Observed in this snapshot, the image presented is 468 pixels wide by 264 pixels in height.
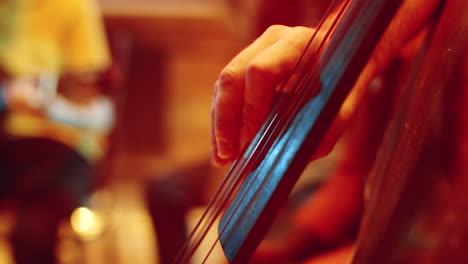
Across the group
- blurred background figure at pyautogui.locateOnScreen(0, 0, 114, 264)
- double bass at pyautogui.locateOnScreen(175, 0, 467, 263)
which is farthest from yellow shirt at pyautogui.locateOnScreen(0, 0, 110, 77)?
double bass at pyautogui.locateOnScreen(175, 0, 467, 263)

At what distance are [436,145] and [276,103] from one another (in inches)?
10.9

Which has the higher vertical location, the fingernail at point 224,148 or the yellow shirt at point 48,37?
the fingernail at point 224,148

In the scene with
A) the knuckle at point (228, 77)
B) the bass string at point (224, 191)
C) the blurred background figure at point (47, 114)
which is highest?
the knuckle at point (228, 77)

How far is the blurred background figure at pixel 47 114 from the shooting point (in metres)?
1.46

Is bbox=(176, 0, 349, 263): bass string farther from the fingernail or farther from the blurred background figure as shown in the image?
the blurred background figure

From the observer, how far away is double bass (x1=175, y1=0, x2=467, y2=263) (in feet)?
1.10

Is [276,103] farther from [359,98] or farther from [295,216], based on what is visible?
[295,216]

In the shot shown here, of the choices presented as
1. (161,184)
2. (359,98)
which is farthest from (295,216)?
(359,98)

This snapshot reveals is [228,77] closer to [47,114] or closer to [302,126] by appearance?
[302,126]

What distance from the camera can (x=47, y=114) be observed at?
153 cm

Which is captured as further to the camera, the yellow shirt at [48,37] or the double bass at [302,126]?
the yellow shirt at [48,37]

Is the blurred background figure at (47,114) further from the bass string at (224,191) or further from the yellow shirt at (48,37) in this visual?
the bass string at (224,191)

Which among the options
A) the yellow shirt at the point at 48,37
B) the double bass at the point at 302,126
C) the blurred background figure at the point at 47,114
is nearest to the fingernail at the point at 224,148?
the double bass at the point at 302,126

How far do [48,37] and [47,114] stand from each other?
224 mm
